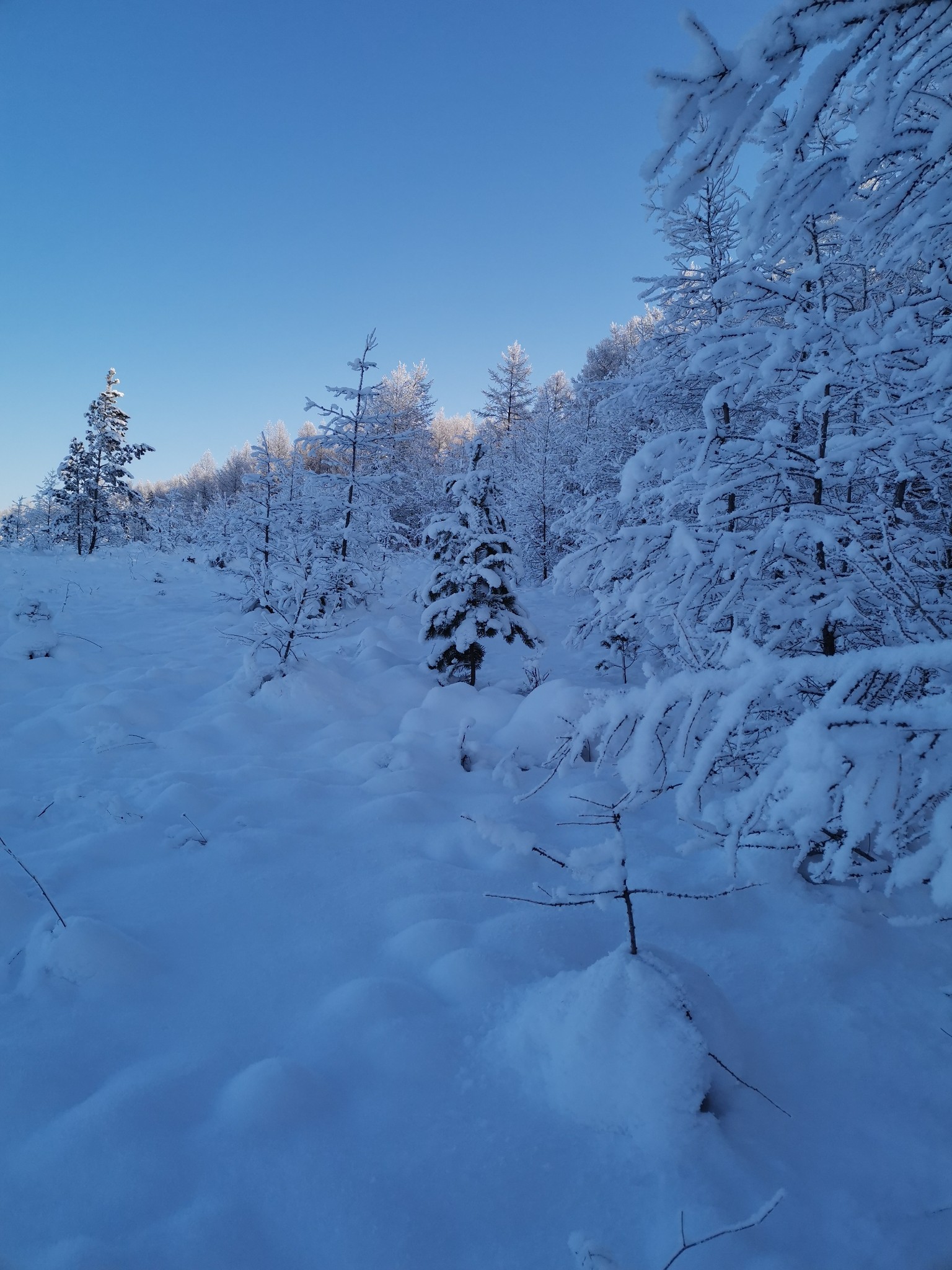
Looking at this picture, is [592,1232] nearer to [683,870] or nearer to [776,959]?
[776,959]

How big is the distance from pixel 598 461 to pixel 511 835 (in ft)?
52.9

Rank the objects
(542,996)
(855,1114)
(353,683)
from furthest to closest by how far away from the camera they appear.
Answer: (353,683), (542,996), (855,1114)

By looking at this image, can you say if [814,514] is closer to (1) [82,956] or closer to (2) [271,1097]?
(2) [271,1097]

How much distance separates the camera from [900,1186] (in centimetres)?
156

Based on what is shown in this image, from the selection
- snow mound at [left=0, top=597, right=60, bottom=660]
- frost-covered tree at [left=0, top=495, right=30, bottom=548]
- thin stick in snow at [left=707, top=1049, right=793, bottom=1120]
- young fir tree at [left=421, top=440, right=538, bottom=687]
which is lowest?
thin stick in snow at [left=707, top=1049, right=793, bottom=1120]

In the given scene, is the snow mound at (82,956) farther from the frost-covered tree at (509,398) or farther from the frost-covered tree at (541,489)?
the frost-covered tree at (509,398)

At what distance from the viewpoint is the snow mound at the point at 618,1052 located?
1729mm

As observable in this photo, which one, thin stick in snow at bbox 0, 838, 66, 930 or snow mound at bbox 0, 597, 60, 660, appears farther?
snow mound at bbox 0, 597, 60, 660

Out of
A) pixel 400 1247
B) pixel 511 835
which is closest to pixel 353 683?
pixel 511 835

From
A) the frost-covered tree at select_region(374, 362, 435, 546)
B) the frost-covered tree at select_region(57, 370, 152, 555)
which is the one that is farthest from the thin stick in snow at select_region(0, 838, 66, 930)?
the frost-covered tree at select_region(57, 370, 152, 555)

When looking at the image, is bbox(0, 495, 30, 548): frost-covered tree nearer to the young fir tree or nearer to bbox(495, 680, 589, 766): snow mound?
the young fir tree

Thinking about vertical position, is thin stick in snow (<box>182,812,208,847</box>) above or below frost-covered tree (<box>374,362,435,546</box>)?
below

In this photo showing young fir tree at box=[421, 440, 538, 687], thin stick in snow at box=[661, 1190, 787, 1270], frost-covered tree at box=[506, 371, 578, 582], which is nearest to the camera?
thin stick in snow at box=[661, 1190, 787, 1270]

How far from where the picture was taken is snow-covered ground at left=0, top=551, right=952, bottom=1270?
1.50 m
